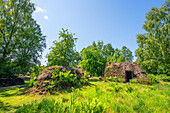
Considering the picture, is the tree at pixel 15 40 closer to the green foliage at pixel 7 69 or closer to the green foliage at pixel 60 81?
the green foliage at pixel 7 69

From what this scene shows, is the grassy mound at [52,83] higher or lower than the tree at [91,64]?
lower

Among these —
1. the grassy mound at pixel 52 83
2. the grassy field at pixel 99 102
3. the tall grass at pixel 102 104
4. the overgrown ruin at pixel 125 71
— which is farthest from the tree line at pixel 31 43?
the tall grass at pixel 102 104

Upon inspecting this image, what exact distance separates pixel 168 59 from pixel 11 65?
2954 cm

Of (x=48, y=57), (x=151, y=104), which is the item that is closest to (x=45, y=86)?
(x=151, y=104)

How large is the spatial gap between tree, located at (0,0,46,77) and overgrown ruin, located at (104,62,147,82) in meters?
13.7

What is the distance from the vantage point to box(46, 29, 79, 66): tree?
62.6 feet

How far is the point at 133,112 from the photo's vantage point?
3.30 m

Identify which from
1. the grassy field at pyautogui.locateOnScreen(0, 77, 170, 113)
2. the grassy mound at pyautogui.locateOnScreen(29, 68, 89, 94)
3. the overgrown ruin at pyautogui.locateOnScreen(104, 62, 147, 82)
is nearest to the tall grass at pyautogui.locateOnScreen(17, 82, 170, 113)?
the grassy field at pyautogui.locateOnScreen(0, 77, 170, 113)

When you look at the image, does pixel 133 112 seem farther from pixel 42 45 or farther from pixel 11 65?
pixel 42 45

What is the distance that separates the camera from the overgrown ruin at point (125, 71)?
13.1 m

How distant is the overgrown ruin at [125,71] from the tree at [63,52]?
383 inches

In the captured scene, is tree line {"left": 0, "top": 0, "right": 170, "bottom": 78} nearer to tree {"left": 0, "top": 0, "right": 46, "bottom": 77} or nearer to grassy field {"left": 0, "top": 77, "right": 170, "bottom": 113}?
tree {"left": 0, "top": 0, "right": 46, "bottom": 77}

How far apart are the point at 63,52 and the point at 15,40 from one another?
908 centimetres

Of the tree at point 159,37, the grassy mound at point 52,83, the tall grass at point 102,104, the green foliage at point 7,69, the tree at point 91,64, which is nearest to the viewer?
the tall grass at point 102,104
